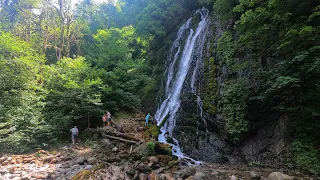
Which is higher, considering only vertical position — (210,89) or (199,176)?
(210,89)

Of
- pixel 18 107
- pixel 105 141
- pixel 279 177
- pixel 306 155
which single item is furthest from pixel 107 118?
pixel 306 155

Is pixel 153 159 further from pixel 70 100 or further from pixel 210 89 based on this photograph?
pixel 70 100

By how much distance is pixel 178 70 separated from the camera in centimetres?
1533

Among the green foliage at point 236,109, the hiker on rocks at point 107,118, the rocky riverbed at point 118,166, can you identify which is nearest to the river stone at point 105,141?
the rocky riverbed at point 118,166

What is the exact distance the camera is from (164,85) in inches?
650

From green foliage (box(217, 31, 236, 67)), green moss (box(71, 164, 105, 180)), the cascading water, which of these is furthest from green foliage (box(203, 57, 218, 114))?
green moss (box(71, 164, 105, 180))

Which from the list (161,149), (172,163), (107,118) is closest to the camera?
(172,163)

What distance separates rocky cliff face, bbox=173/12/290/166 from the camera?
818cm

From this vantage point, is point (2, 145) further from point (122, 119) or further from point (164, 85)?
point (164, 85)

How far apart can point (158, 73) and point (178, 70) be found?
3.77 metres

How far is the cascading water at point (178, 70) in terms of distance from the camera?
12286mm

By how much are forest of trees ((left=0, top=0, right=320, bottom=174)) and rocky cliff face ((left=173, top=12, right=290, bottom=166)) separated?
379mm

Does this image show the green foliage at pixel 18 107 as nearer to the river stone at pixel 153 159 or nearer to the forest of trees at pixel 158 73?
the forest of trees at pixel 158 73

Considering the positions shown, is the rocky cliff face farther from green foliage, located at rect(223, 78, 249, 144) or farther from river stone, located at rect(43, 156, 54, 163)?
river stone, located at rect(43, 156, 54, 163)
